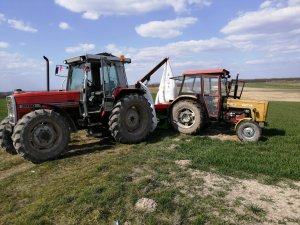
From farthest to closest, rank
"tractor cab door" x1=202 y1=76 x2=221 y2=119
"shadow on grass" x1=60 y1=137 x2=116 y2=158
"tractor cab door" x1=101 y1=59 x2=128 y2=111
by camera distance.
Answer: "tractor cab door" x1=202 y1=76 x2=221 y2=119, "tractor cab door" x1=101 y1=59 x2=128 y2=111, "shadow on grass" x1=60 y1=137 x2=116 y2=158

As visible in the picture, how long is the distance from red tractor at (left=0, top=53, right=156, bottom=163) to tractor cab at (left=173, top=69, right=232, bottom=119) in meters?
1.71

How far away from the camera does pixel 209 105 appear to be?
449 inches

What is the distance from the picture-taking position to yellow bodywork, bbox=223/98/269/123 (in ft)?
35.7

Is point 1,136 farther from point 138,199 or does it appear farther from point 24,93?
point 138,199

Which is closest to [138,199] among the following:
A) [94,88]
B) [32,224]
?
[32,224]

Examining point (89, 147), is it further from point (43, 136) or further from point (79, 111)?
point (43, 136)

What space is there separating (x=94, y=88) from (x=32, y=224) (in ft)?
18.2

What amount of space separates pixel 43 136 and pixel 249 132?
18.4 ft

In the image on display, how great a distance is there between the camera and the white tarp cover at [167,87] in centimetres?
1327

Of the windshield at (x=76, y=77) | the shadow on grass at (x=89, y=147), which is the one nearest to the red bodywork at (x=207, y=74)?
the shadow on grass at (x=89, y=147)

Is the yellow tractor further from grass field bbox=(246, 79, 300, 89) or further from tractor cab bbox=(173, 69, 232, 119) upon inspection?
grass field bbox=(246, 79, 300, 89)

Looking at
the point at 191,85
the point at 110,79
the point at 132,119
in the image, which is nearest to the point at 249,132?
the point at 191,85

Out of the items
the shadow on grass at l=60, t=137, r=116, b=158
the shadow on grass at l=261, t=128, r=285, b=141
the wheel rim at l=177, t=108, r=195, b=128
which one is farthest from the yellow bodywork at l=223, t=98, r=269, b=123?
the shadow on grass at l=60, t=137, r=116, b=158

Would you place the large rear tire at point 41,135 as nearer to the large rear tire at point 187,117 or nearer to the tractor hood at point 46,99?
the tractor hood at point 46,99
